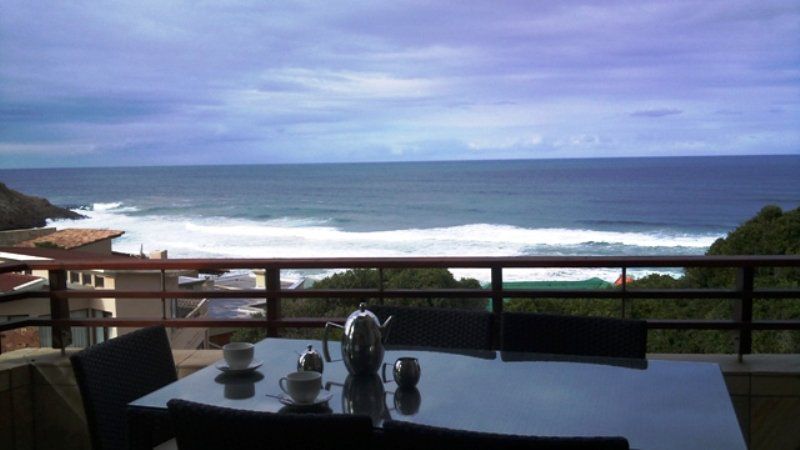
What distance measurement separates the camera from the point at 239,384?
6.96ft

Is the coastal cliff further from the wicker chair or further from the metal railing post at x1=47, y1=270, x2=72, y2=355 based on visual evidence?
the wicker chair

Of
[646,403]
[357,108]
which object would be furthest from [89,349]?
[357,108]

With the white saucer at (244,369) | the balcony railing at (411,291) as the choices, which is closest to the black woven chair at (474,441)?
the white saucer at (244,369)

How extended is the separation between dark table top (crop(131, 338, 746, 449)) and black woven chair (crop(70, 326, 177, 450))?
0.11m

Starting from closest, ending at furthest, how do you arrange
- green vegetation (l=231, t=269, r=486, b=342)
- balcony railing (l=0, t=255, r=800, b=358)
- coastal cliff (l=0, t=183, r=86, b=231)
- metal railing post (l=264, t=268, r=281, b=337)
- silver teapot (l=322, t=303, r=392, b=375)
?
silver teapot (l=322, t=303, r=392, b=375)
balcony railing (l=0, t=255, r=800, b=358)
metal railing post (l=264, t=268, r=281, b=337)
green vegetation (l=231, t=269, r=486, b=342)
coastal cliff (l=0, t=183, r=86, b=231)

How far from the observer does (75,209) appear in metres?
38.8

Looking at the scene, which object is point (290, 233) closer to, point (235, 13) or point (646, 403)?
point (235, 13)

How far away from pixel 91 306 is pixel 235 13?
14.9 metres

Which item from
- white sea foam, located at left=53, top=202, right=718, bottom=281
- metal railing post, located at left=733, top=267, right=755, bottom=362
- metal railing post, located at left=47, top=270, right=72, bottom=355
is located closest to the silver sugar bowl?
metal railing post, located at left=47, top=270, right=72, bottom=355

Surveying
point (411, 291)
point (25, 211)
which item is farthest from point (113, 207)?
point (411, 291)

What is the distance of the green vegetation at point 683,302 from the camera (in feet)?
17.7

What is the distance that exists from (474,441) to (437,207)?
35552 mm

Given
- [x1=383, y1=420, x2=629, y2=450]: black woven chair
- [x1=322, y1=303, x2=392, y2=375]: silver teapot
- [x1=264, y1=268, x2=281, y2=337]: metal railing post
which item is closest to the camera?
[x1=383, y1=420, x2=629, y2=450]: black woven chair

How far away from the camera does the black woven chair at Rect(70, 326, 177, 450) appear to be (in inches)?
79.2
